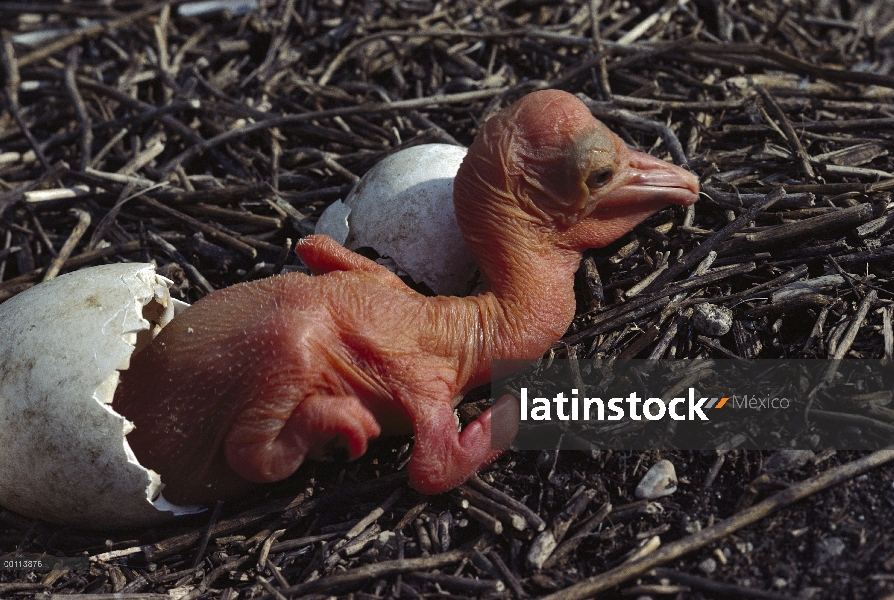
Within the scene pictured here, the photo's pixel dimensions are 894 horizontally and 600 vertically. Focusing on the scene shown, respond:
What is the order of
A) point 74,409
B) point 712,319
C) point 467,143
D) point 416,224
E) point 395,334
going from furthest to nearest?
point 467,143, point 416,224, point 712,319, point 395,334, point 74,409

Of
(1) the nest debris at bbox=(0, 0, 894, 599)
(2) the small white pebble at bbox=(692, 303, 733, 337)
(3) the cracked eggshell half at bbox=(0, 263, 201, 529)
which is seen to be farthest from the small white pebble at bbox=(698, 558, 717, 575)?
(3) the cracked eggshell half at bbox=(0, 263, 201, 529)

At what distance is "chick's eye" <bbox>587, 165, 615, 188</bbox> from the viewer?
A: 3.12 m

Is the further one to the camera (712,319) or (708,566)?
(712,319)

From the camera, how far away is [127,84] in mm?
4664

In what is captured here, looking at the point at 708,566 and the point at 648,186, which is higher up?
the point at 648,186

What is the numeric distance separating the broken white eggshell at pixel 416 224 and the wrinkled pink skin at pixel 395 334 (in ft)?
0.61

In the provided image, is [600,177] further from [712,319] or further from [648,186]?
[712,319]

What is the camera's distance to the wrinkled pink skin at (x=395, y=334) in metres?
2.80

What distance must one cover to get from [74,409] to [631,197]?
2.20m

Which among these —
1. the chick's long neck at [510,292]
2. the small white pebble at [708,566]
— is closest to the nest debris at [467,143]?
the small white pebble at [708,566]

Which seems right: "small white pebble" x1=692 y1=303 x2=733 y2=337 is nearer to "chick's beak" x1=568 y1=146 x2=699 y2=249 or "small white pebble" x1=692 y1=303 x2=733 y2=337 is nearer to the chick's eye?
"chick's beak" x1=568 y1=146 x2=699 y2=249

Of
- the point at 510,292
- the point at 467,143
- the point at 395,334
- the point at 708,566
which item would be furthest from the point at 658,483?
the point at 467,143

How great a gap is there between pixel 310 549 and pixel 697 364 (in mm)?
1585

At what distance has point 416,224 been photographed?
338 cm
